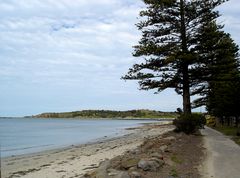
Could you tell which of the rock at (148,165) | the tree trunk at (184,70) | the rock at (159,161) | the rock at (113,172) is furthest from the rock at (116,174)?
the tree trunk at (184,70)

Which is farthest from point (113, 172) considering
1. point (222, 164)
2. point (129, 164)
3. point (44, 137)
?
point (44, 137)

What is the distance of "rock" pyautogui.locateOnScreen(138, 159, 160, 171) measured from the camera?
12.4m

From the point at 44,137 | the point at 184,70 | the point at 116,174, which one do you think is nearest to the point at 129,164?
the point at 116,174

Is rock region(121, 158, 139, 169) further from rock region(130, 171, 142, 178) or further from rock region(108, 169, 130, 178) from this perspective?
rock region(130, 171, 142, 178)

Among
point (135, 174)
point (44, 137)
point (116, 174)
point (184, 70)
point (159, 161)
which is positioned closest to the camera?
point (135, 174)

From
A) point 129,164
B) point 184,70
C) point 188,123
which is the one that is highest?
point 184,70

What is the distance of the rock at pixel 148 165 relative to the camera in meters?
12.4

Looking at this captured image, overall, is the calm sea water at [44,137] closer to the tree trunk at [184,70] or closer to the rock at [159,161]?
the tree trunk at [184,70]

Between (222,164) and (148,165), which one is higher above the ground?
(148,165)

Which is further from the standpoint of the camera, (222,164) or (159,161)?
(222,164)

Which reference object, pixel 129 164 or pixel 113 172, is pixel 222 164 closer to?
pixel 129 164

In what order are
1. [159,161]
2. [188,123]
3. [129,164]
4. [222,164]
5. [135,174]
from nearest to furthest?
[135,174]
[129,164]
[159,161]
[222,164]
[188,123]

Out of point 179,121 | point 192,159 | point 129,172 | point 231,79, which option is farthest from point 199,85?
point 129,172

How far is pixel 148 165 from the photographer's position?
12.5 meters
